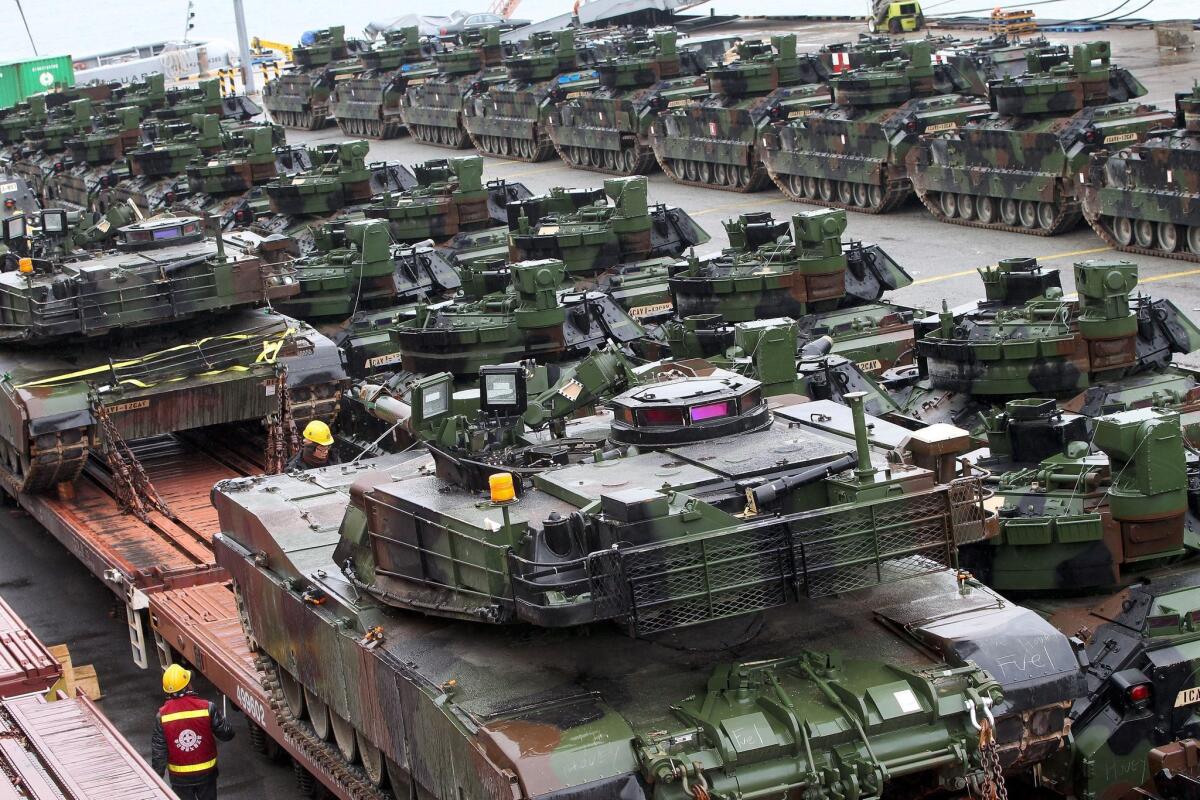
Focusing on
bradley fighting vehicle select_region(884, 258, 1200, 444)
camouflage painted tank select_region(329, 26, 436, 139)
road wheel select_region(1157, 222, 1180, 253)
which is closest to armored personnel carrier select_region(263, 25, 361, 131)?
camouflage painted tank select_region(329, 26, 436, 139)

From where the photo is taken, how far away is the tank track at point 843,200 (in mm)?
35938

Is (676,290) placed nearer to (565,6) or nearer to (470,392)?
(470,392)

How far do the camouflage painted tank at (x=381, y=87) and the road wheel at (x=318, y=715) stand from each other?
4183cm

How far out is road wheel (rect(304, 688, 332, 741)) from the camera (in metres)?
13.1

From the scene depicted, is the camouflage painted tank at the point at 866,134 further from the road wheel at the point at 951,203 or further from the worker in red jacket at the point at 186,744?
the worker in red jacket at the point at 186,744

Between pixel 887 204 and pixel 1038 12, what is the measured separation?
1475 inches

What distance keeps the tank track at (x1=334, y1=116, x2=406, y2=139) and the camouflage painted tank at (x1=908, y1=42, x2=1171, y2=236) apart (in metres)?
23.6

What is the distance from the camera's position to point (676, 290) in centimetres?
2270

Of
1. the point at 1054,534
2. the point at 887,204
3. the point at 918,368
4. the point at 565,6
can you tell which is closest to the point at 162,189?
the point at 887,204

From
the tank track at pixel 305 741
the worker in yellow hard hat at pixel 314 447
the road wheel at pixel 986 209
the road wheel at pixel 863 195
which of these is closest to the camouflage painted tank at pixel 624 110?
the road wheel at pixel 863 195

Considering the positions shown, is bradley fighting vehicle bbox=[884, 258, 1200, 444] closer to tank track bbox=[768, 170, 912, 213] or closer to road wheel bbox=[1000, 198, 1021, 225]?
road wheel bbox=[1000, 198, 1021, 225]

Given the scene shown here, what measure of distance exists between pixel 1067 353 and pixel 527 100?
30992mm

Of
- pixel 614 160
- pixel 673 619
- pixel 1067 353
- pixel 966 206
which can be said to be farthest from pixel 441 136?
pixel 673 619

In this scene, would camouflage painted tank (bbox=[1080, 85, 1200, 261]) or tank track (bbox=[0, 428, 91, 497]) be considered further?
camouflage painted tank (bbox=[1080, 85, 1200, 261])
